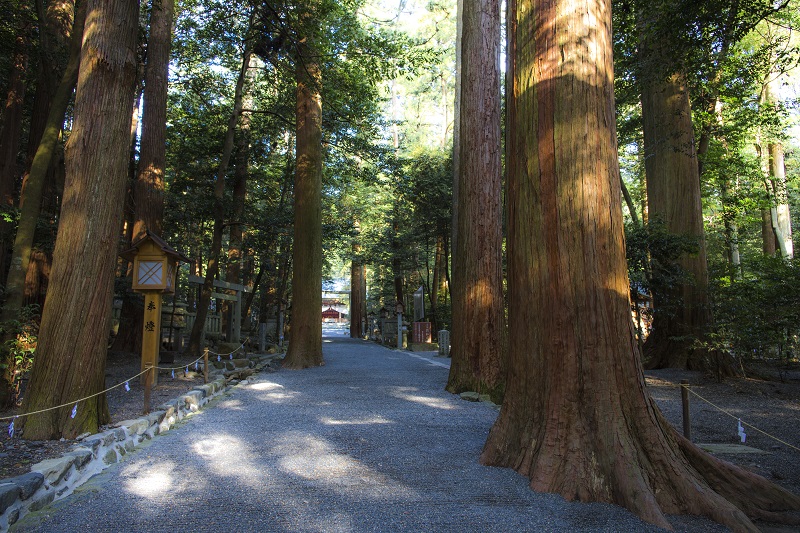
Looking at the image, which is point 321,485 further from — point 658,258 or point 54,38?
point 658,258

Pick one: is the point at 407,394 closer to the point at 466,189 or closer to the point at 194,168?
the point at 466,189

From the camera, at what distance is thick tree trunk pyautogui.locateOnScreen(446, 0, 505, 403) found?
8.20 m

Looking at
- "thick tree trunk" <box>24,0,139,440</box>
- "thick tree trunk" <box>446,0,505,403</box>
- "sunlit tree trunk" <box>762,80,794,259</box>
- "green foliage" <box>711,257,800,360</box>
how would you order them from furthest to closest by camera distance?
"sunlit tree trunk" <box>762,80,794,259</box>, "thick tree trunk" <box>446,0,505,403</box>, "green foliage" <box>711,257,800,360</box>, "thick tree trunk" <box>24,0,139,440</box>

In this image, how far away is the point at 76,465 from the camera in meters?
3.72

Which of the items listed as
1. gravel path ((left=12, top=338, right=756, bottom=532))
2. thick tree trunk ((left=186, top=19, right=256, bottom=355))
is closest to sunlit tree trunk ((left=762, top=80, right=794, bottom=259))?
gravel path ((left=12, top=338, right=756, bottom=532))

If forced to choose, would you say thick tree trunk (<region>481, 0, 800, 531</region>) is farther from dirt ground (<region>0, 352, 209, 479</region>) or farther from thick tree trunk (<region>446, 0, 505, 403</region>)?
thick tree trunk (<region>446, 0, 505, 403</region>)

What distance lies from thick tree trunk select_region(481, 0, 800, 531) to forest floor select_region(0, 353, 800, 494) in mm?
1158

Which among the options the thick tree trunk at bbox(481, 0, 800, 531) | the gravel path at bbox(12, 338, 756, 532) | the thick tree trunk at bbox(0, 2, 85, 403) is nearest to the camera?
the gravel path at bbox(12, 338, 756, 532)

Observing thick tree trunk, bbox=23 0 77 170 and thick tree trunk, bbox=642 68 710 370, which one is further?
thick tree trunk, bbox=642 68 710 370

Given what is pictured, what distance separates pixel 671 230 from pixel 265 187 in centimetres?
1573

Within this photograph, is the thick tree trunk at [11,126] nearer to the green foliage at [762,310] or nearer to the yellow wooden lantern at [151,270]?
the yellow wooden lantern at [151,270]

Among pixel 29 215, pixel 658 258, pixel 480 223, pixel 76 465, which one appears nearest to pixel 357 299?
pixel 658 258

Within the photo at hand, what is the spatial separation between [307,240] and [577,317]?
10.2m

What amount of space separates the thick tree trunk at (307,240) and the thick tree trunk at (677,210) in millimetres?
8209
